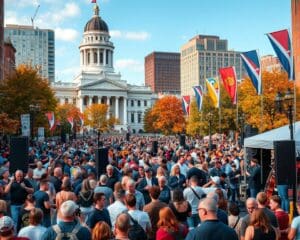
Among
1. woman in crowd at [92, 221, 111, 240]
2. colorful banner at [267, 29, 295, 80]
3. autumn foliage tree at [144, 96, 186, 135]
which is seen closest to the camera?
woman in crowd at [92, 221, 111, 240]

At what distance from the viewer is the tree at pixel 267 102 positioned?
46156 millimetres

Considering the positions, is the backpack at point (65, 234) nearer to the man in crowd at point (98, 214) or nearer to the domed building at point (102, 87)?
the man in crowd at point (98, 214)

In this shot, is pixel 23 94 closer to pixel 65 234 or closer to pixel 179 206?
pixel 179 206

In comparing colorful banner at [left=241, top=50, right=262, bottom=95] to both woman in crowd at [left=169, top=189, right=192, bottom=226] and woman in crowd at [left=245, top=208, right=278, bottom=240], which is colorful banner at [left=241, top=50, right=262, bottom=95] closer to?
woman in crowd at [left=169, top=189, right=192, bottom=226]

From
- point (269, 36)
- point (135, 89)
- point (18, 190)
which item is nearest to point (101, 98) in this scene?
point (135, 89)

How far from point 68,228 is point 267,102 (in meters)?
41.8

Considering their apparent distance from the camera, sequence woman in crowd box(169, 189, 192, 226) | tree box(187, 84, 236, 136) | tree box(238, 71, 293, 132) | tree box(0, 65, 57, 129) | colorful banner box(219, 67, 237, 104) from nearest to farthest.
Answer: woman in crowd box(169, 189, 192, 226), colorful banner box(219, 67, 237, 104), tree box(0, 65, 57, 129), tree box(238, 71, 293, 132), tree box(187, 84, 236, 136)

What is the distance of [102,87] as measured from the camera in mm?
132000

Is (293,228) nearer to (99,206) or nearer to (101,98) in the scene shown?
(99,206)

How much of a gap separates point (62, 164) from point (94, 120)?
9767 centimetres

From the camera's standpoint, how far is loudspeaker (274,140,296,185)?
11.5 m

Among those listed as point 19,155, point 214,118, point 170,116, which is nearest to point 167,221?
point 19,155

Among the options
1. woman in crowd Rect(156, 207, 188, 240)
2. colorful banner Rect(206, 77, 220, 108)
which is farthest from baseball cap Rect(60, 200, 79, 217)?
colorful banner Rect(206, 77, 220, 108)

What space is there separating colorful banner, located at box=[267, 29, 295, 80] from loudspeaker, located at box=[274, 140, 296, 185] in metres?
10.2
